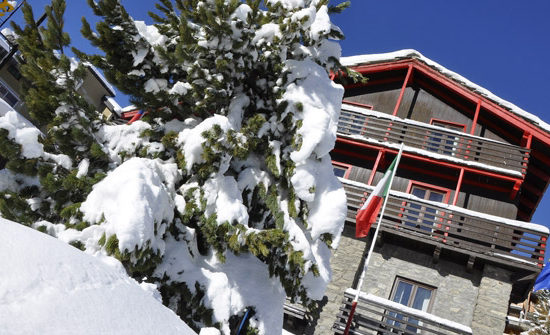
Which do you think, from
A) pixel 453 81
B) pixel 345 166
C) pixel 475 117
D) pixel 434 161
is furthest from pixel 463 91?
pixel 345 166

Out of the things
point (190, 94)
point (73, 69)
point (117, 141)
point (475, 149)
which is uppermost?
point (475, 149)

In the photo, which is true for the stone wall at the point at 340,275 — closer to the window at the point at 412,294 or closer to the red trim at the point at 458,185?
the window at the point at 412,294

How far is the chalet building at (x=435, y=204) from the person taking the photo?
449 inches

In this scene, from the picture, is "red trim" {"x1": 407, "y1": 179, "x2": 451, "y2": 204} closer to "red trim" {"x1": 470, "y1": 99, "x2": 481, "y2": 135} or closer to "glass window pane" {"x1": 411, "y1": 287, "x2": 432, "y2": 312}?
"red trim" {"x1": 470, "y1": 99, "x2": 481, "y2": 135}

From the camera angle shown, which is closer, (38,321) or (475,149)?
(38,321)

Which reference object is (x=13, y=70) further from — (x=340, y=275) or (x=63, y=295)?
(x=63, y=295)

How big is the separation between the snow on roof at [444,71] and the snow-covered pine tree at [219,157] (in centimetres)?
1116

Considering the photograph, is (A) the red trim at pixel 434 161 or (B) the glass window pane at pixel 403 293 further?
(A) the red trim at pixel 434 161

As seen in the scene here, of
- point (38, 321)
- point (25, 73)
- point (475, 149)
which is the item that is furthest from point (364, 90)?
point (38, 321)

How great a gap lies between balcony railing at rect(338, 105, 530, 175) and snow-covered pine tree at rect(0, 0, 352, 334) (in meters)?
9.01

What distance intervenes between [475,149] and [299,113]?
1129 centimetres

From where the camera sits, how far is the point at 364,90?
18016 millimetres

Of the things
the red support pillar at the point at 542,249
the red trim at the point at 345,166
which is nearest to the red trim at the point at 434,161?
the red trim at the point at 345,166

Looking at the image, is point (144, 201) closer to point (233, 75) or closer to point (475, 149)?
point (233, 75)
